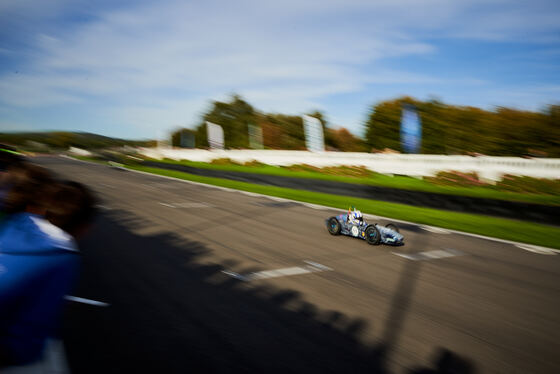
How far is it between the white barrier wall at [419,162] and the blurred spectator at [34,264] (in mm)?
17952

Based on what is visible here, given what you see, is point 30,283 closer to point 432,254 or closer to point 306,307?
point 306,307

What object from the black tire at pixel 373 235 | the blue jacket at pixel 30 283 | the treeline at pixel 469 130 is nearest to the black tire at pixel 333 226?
the black tire at pixel 373 235

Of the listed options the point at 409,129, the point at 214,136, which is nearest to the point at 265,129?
the point at 214,136

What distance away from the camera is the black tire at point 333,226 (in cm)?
826

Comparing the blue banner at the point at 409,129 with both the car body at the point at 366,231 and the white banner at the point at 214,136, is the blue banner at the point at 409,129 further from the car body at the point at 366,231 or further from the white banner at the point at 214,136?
the white banner at the point at 214,136

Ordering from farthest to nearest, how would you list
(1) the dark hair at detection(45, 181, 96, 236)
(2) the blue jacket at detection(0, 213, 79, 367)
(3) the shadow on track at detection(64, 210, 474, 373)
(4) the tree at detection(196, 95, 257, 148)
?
(4) the tree at detection(196, 95, 257, 148)
(3) the shadow on track at detection(64, 210, 474, 373)
(1) the dark hair at detection(45, 181, 96, 236)
(2) the blue jacket at detection(0, 213, 79, 367)

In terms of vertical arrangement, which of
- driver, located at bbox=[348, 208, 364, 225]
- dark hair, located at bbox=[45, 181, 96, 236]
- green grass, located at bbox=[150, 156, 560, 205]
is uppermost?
dark hair, located at bbox=[45, 181, 96, 236]

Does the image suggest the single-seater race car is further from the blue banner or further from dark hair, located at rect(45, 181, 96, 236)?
the blue banner

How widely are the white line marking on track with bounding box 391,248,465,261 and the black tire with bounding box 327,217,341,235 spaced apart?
1.61 meters

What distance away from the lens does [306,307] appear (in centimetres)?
423

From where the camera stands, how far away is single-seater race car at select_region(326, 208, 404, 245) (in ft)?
24.1

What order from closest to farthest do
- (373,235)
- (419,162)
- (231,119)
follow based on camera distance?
(373,235) < (419,162) < (231,119)

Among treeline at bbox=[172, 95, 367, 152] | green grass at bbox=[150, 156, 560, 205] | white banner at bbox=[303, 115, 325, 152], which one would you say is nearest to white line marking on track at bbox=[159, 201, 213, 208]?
green grass at bbox=[150, 156, 560, 205]

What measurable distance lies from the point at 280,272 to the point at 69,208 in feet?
13.3
